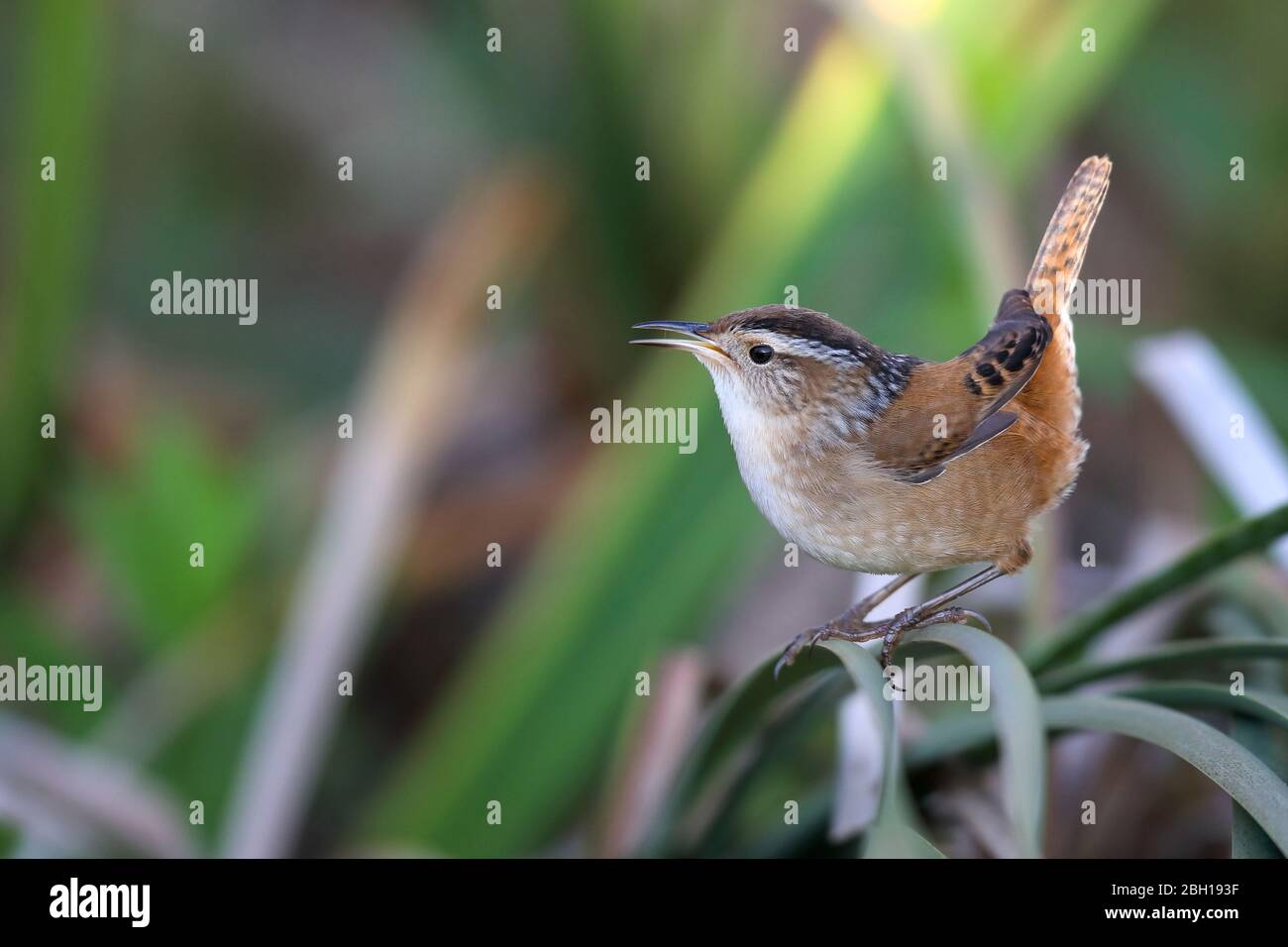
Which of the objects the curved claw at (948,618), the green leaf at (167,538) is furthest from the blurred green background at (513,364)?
the curved claw at (948,618)

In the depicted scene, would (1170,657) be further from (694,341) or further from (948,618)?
(694,341)

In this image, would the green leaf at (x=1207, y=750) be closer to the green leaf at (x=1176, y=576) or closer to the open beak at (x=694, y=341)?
the green leaf at (x=1176, y=576)

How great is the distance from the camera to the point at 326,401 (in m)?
2.80

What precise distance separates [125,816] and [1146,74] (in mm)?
2607

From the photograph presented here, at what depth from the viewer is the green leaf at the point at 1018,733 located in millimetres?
729

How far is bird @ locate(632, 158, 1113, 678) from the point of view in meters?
0.92

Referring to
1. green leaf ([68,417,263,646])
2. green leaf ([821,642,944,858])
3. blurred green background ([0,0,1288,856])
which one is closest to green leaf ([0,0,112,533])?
blurred green background ([0,0,1288,856])

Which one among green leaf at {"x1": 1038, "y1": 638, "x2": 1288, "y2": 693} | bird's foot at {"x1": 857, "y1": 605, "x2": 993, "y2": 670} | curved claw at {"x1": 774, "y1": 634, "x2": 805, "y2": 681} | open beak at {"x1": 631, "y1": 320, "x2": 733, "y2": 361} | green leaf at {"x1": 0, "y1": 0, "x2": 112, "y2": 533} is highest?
green leaf at {"x1": 0, "y1": 0, "x2": 112, "y2": 533}

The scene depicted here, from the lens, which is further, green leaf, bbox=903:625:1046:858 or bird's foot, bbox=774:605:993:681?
bird's foot, bbox=774:605:993:681

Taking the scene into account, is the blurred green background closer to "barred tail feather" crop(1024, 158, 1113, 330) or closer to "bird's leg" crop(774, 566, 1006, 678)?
"bird's leg" crop(774, 566, 1006, 678)

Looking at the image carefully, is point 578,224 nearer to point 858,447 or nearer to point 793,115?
point 793,115

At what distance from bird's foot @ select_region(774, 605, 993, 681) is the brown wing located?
0.36 ft

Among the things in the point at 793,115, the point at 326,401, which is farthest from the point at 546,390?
the point at 793,115

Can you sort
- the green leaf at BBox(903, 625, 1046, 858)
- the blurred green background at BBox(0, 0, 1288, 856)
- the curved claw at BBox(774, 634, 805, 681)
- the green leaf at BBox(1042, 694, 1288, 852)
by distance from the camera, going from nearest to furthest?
the green leaf at BBox(903, 625, 1046, 858) → the green leaf at BBox(1042, 694, 1288, 852) → the curved claw at BBox(774, 634, 805, 681) → the blurred green background at BBox(0, 0, 1288, 856)
